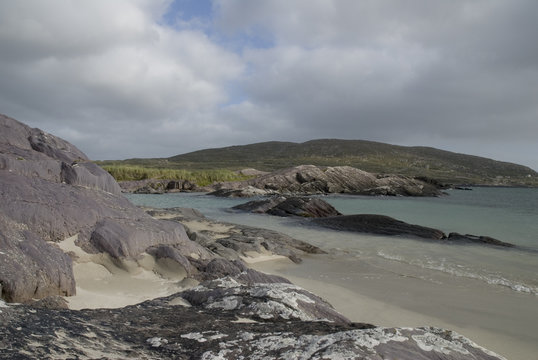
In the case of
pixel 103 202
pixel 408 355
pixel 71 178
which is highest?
pixel 71 178

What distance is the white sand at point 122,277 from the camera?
498cm


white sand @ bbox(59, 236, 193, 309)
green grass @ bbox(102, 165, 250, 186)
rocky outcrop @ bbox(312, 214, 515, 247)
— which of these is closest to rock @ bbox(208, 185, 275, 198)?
green grass @ bbox(102, 165, 250, 186)

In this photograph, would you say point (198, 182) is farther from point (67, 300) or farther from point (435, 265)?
point (67, 300)

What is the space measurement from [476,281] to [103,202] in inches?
348

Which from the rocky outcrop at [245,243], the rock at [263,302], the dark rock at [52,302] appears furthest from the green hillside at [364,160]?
the dark rock at [52,302]

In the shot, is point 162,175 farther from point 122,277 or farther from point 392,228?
point 122,277

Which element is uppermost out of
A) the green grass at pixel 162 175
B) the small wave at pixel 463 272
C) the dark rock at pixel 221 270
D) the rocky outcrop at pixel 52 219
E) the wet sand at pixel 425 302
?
the green grass at pixel 162 175

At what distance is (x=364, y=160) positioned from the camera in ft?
370

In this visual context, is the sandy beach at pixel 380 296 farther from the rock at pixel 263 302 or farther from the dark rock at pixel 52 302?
the rock at pixel 263 302

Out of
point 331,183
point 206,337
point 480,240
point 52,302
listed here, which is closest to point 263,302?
point 206,337

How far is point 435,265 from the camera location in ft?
33.7

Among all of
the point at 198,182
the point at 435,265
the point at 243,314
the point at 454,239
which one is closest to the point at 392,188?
the point at 198,182

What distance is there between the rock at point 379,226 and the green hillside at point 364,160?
77.3 metres

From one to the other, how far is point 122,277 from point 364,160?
11239 centimetres
